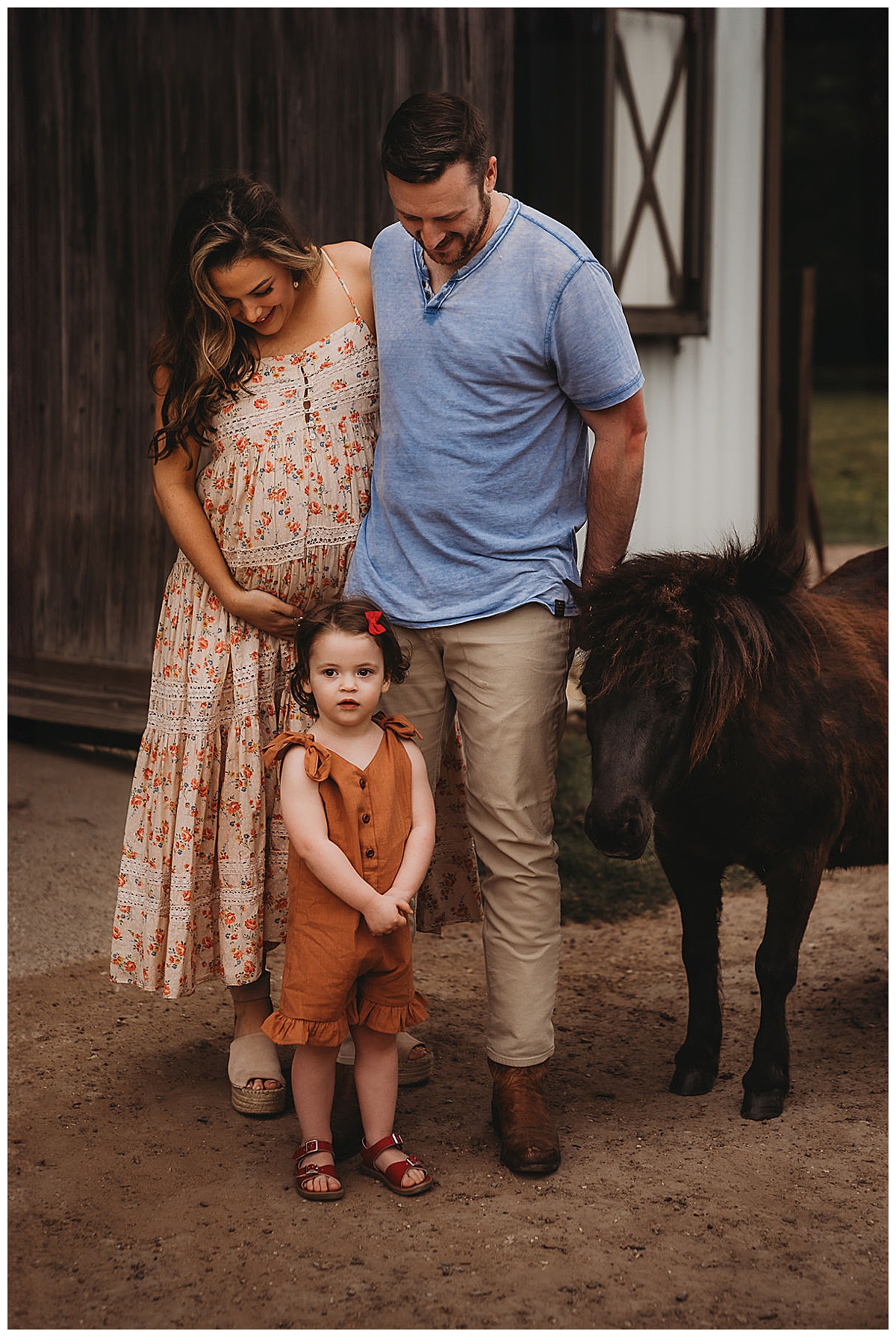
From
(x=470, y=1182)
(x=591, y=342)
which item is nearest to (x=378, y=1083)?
(x=470, y=1182)

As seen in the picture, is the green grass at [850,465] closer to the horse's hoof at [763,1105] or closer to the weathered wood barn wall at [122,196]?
the weathered wood barn wall at [122,196]

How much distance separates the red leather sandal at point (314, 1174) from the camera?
9.11 feet

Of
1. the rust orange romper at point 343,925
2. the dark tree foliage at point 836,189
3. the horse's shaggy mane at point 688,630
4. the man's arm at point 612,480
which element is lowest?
the rust orange romper at point 343,925

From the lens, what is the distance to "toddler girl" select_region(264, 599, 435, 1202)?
Result: 2727mm

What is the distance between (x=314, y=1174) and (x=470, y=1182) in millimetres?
332

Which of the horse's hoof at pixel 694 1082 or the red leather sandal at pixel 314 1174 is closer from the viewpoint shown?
the red leather sandal at pixel 314 1174

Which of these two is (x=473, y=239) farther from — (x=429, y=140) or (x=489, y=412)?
(x=489, y=412)

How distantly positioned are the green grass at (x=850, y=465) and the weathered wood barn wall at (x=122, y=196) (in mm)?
7527

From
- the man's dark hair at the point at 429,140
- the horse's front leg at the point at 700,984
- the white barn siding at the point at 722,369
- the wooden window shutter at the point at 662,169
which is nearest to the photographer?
the man's dark hair at the point at 429,140

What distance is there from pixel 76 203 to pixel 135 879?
4.19 meters

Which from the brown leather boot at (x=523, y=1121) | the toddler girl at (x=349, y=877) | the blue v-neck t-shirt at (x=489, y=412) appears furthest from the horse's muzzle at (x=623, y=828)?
the brown leather boot at (x=523, y=1121)

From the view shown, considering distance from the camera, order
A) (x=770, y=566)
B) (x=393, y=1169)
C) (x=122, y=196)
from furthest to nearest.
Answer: (x=122, y=196) → (x=770, y=566) → (x=393, y=1169)

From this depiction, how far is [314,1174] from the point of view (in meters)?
2.81

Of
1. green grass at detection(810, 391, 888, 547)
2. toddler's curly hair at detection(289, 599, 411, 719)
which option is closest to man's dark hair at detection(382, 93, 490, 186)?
toddler's curly hair at detection(289, 599, 411, 719)
